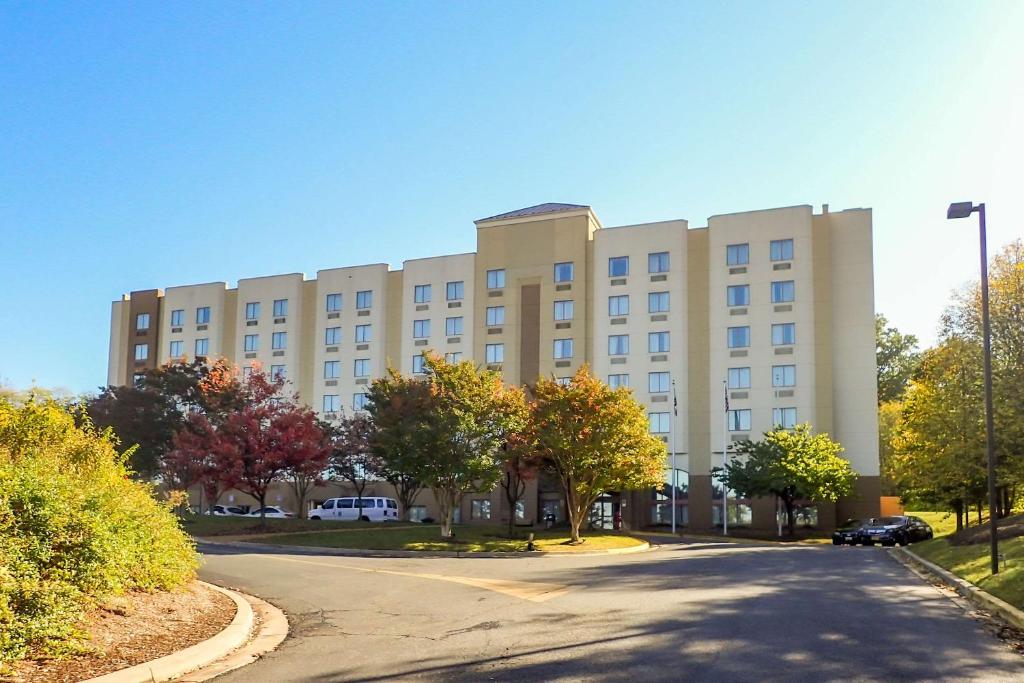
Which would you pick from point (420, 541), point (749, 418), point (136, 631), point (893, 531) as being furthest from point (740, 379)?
point (136, 631)

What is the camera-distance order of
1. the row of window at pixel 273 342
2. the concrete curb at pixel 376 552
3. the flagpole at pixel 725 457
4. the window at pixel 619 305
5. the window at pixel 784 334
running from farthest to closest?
the row of window at pixel 273 342 < the window at pixel 619 305 < the window at pixel 784 334 < the flagpole at pixel 725 457 < the concrete curb at pixel 376 552

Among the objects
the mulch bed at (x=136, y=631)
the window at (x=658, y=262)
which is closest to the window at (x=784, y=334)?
the window at (x=658, y=262)

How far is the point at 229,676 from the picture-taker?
31.6 ft

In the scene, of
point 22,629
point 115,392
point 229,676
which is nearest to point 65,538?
point 22,629

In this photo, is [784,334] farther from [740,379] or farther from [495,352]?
[495,352]

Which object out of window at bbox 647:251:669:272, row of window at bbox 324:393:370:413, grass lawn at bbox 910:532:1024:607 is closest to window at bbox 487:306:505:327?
window at bbox 647:251:669:272

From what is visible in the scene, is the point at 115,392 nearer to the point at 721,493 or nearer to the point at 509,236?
the point at 509,236

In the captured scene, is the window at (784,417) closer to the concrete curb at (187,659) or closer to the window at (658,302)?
the window at (658,302)

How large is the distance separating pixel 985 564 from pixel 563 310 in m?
44.2

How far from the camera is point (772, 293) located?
193 feet

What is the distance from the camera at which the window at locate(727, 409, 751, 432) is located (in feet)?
192

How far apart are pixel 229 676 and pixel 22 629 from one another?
200cm

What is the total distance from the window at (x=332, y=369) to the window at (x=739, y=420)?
1137 inches

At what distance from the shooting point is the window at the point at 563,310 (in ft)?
208
